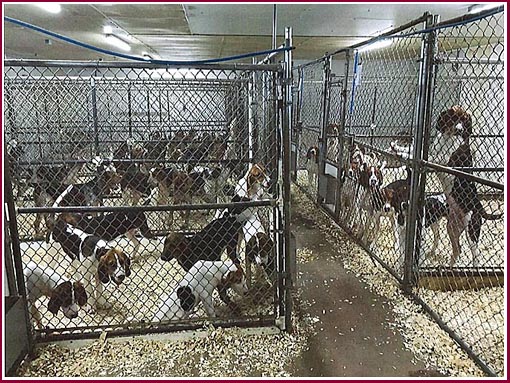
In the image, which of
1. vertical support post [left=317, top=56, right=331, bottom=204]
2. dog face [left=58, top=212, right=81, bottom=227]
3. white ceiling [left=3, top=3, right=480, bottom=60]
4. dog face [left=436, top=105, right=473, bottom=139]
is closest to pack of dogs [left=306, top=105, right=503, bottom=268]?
dog face [left=436, top=105, right=473, bottom=139]

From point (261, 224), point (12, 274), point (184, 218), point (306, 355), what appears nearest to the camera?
point (12, 274)

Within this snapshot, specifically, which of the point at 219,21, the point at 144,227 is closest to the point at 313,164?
the point at 219,21

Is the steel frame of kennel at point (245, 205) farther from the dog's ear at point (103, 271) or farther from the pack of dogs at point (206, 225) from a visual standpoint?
the dog's ear at point (103, 271)

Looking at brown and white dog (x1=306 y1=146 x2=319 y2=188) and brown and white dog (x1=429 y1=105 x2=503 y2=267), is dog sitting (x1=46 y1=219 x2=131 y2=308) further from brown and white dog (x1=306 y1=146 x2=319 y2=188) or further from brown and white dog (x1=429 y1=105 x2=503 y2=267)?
brown and white dog (x1=306 y1=146 x2=319 y2=188)

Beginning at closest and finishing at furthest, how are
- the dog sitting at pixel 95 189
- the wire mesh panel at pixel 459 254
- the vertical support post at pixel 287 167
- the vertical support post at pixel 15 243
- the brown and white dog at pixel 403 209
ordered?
the vertical support post at pixel 15 243
the vertical support post at pixel 287 167
the wire mesh panel at pixel 459 254
the brown and white dog at pixel 403 209
the dog sitting at pixel 95 189

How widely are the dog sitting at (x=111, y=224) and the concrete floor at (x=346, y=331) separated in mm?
1688

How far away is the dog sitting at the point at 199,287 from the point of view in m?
3.12

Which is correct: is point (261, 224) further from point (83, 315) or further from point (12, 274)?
point (12, 274)

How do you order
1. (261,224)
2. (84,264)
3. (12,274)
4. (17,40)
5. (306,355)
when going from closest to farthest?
(12,274), (306,355), (84,264), (261,224), (17,40)

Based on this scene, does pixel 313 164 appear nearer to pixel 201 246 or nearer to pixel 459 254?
pixel 459 254

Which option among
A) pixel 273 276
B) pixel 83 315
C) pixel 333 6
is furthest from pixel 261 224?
pixel 333 6

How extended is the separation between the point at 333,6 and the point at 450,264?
3840 mm

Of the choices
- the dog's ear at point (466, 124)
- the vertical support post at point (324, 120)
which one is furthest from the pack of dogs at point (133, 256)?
the vertical support post at point (324, 120)

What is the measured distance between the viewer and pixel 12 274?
106 inches
